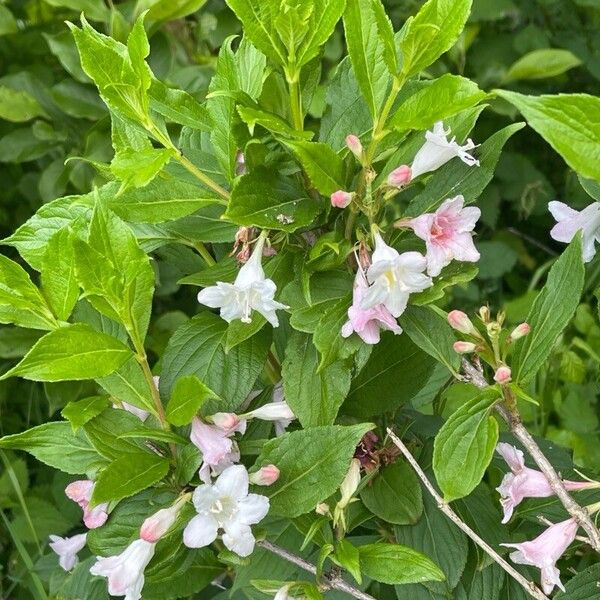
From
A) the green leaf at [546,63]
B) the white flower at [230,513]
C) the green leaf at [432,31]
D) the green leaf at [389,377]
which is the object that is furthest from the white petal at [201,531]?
the green leaf at [546,63]

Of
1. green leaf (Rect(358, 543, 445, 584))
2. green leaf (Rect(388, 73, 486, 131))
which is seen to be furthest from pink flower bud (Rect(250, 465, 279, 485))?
green leaf (Rect(388, 73, 486, 131))

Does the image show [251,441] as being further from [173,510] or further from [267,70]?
[267,70]

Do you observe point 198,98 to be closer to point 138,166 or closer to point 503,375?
point 138,166

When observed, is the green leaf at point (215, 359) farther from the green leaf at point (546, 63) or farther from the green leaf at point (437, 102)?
the green leaf at point (546, 63)

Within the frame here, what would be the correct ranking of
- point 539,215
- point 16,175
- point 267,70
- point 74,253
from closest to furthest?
1. point 74,253
2. point 267,70
3. point 16,175
4. point 539,215

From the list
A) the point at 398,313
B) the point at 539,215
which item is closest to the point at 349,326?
the point at 398,313

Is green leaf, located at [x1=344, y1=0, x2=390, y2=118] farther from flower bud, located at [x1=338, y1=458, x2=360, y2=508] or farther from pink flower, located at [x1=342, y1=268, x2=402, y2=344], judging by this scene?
flower bud, located at [x1=338, y1=458, x2=360, y2=508]

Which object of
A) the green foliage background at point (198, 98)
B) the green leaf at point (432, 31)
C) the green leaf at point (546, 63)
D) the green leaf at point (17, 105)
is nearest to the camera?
the green leaf at point (432, 31)

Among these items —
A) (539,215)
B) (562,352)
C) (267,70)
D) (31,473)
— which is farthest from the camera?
(539,215)
